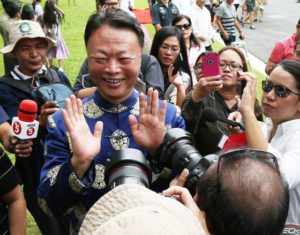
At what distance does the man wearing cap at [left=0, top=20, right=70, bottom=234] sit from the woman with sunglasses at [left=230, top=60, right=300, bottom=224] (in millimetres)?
1269

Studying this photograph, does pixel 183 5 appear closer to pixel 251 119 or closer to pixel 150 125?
pixel 251 119

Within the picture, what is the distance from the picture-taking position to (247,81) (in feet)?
7.64

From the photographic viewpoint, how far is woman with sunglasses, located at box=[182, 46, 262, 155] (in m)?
2.61

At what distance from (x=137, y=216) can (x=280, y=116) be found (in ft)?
5.60

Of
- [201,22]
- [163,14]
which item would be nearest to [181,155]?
[201,22]

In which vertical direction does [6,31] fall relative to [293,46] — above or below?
above

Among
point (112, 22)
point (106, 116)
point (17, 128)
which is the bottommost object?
point (17, 128)

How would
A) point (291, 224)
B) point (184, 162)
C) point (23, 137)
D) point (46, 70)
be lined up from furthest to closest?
point (46, 70)
point (23, 137)
point (291, 224)
point (184, 162)

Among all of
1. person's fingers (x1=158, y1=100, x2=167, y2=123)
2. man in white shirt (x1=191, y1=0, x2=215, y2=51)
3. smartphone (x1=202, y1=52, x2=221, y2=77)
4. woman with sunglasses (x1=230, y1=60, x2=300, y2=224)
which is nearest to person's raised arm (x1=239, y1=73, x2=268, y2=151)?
woman with sunglasses (x1=230, y1=60, x2=300, y2=224)

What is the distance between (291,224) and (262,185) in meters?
0.94

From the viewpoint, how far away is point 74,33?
42.7 ft

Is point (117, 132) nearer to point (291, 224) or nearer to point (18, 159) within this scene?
point (291, 224)

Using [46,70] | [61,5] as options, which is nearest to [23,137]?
[46,70]

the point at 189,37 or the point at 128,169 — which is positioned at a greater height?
the point at 128,169
